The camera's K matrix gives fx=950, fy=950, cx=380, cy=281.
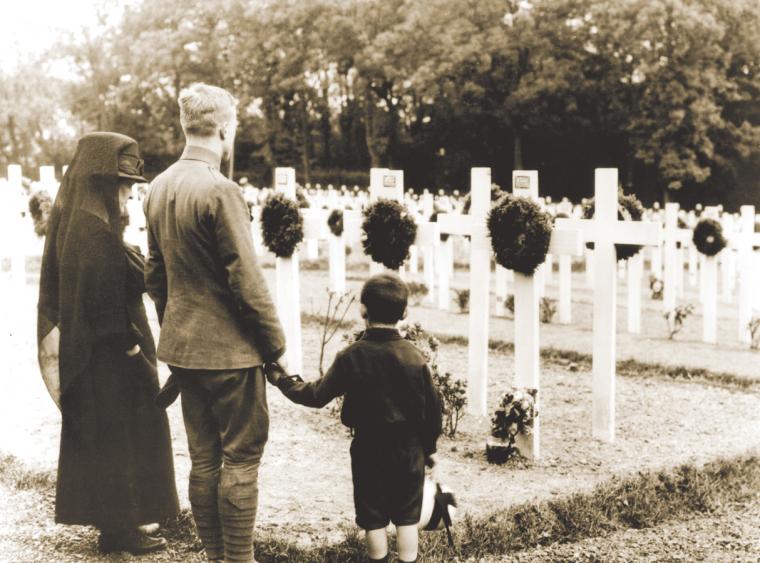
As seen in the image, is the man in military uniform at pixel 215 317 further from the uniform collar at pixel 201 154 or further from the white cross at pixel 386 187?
the white cross at pixel 386 187

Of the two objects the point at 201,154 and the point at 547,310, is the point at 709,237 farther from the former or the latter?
the point at 201,154

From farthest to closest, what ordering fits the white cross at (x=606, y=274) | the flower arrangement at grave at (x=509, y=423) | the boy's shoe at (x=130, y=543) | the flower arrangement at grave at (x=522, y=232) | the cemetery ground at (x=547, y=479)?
the white cross at (x=606, y=274)
the flower arrangement at grave at (x=522, y=232)
the flower arrangement at grave at (x=509, y=423)
the cemetery ground at (x=547, y=479)
the boy's shoe at (x=130, y=543)

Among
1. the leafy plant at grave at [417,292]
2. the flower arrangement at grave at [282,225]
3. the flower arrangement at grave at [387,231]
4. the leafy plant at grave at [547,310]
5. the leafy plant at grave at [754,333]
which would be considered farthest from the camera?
the leafy plant at grave at [417,292]

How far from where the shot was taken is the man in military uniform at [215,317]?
144 inches

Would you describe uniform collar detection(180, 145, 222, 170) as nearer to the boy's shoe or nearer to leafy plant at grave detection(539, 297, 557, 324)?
the boy's shoe

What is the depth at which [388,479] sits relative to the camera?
3.83 m

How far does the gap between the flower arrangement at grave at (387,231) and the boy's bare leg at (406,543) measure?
3234 millimetres

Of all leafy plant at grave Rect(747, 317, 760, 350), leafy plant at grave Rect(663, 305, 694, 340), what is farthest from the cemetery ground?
leafy plant at grave Rect(663, 305, 694, 340)

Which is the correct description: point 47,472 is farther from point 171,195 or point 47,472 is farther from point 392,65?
point 392,65

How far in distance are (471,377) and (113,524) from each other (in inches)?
130

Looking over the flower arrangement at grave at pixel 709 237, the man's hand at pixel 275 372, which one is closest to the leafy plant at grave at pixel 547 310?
the flower arrangement at grave at pixel 709 237

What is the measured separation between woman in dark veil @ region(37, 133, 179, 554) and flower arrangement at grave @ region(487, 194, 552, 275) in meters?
2.52

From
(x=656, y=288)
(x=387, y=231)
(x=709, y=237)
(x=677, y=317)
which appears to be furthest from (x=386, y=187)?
(x=656, y=288)

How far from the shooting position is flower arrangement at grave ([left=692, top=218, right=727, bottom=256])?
10171 mm
